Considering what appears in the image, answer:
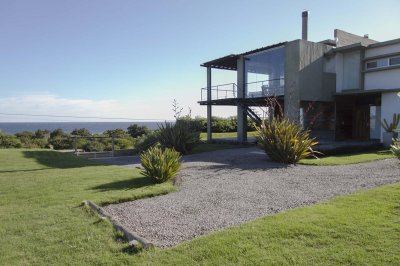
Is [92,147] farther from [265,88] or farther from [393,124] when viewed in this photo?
[393,124]

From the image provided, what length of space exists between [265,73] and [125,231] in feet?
60.3

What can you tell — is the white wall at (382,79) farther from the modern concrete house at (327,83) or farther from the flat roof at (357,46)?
the flat roof at (357,46)

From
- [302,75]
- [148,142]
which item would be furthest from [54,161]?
[302,75]

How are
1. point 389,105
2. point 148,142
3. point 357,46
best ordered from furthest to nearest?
point 357,46 → point 389,105 → point 148,142

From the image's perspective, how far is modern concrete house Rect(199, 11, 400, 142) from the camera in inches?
744

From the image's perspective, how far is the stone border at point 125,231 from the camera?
14.9 feet

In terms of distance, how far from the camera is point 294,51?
1883 cm

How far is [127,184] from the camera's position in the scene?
28.6ft

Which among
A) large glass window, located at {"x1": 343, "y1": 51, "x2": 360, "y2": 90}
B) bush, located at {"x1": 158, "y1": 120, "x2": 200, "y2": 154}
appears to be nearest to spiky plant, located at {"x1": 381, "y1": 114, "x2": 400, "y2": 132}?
large glass window, located at {"x1": 343, "y1": 51, "x2": 360, "y2": 90}

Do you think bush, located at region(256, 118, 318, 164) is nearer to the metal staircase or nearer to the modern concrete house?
the modern concrete house

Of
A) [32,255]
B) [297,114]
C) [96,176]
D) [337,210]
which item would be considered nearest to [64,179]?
[96,176]

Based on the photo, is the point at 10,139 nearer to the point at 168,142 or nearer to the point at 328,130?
the point at 168,142

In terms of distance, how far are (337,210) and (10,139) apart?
22.0 metres

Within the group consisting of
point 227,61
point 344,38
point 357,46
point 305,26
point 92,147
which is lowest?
point 92,147
